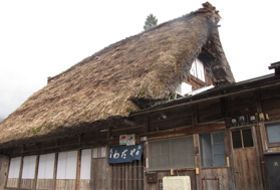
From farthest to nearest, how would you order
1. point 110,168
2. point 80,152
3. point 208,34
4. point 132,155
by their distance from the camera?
1. point 208,34
2. point 80,152
3. point 110,168
4. point 132,155

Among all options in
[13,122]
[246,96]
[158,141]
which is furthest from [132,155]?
[13,122]

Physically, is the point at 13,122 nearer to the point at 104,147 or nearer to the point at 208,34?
the point at 104,147

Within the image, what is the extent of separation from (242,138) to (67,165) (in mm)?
6320

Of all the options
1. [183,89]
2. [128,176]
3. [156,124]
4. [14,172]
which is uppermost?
[183,89]

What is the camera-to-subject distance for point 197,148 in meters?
6.47

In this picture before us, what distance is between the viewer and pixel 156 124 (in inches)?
292

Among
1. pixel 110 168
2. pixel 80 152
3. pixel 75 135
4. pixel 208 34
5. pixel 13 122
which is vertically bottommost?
pixel 110 168

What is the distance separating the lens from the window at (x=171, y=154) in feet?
21.9

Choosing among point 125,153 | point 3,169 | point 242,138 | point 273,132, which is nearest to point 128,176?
point 125,153

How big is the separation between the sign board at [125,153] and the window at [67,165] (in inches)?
77.1

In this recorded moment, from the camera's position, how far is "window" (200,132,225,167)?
614 centimetres

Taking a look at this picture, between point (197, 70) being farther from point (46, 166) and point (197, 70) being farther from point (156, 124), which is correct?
point (46, 166)

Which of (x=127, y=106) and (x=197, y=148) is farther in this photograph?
(x=127, y=106)

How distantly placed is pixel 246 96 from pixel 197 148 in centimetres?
161
